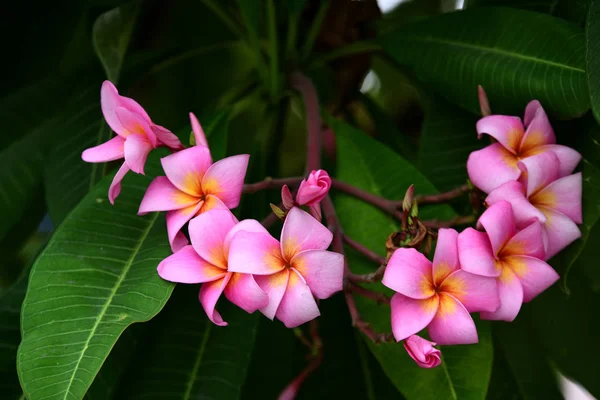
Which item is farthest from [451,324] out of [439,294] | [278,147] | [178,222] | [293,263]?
[278,147]

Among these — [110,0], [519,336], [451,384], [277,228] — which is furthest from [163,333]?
[519,336]

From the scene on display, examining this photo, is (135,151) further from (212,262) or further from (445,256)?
(445,256)

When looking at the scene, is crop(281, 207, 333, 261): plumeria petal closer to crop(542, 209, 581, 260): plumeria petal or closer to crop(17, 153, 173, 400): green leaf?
crop(17, 153, 173, 400): green leaf

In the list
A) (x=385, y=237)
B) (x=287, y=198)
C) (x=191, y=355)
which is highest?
(x=287, y=198)

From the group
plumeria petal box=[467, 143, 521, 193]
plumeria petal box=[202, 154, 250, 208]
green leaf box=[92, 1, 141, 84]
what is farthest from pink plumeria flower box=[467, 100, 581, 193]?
green leaf box=[92, 1, 141, 84]

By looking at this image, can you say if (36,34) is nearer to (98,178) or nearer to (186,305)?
(98,178)

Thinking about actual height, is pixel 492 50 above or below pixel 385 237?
above

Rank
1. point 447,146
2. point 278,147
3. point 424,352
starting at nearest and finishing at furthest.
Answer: point 424,352, point 447,146, point 278,147
